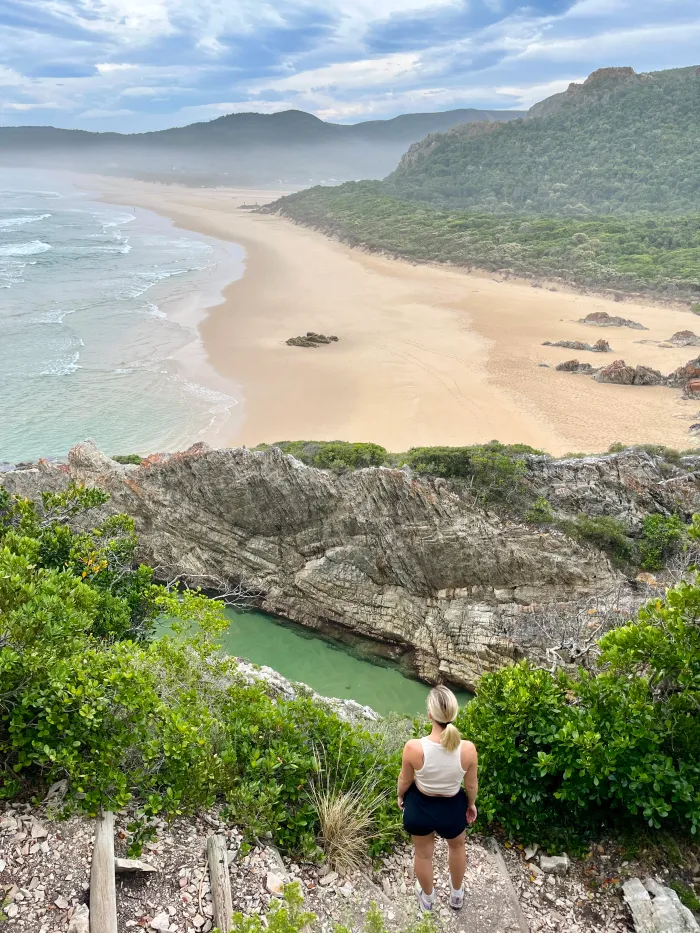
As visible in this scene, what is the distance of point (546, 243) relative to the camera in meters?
52.3

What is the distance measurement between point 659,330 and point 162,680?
119ft

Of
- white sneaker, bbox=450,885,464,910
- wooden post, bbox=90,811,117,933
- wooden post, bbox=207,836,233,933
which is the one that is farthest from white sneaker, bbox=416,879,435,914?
wooden post, bbox=90,811,117,933

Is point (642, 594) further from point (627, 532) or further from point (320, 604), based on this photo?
point (320, 604)

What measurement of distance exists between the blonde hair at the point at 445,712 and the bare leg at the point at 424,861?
3.43 ft

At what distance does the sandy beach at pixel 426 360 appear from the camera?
22438 millimetres

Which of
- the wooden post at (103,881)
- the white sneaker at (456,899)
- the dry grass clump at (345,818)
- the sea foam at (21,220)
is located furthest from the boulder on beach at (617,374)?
the sea foam at (21,220)

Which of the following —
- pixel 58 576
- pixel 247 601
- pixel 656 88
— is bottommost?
pixel 247 601

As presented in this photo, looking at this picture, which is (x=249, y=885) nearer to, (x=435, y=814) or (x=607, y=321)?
(x=435, y=814)

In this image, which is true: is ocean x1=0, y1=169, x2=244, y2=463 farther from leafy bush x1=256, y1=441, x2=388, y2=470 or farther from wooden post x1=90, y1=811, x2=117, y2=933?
wooden post x1=90, y1=811, x2=117, y2=933

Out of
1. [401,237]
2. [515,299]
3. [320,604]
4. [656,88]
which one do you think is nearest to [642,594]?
[320,604]

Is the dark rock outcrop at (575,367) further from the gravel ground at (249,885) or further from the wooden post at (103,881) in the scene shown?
the wooden post at (103,881)

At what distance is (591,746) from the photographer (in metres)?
5.29

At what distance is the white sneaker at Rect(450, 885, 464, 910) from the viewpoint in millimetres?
4926

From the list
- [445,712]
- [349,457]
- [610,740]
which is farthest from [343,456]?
[445,712]
